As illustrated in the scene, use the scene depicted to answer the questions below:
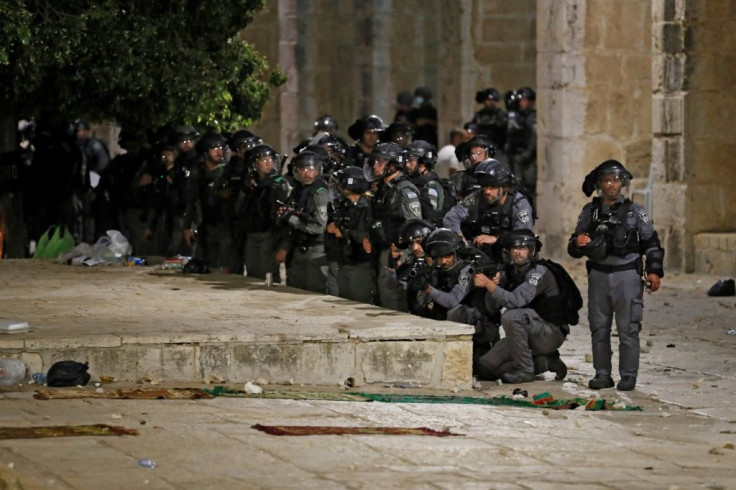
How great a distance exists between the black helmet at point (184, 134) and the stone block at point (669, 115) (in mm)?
5265

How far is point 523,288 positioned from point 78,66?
6505 millimetres

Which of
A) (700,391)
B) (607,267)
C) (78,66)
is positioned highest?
(78,66)

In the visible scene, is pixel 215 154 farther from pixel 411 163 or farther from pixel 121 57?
pixel 411 163

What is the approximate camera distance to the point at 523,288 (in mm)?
13578

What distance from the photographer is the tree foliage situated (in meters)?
→ 17.7

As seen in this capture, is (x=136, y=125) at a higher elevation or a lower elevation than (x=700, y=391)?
higher

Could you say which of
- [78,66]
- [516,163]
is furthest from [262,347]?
[516,163]

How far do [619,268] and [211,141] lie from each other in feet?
20.2

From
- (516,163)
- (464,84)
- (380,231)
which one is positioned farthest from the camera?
(464,84)

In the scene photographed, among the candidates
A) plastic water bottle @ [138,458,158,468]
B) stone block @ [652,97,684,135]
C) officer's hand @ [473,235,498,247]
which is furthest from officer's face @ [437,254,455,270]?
stone block @ [652,97,684,135]

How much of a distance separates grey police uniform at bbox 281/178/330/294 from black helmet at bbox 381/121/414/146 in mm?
2168

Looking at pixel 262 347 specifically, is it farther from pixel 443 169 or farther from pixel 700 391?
pixel 443 169

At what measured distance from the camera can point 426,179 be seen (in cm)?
1633

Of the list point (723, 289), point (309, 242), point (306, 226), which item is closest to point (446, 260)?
point (306, 226)
